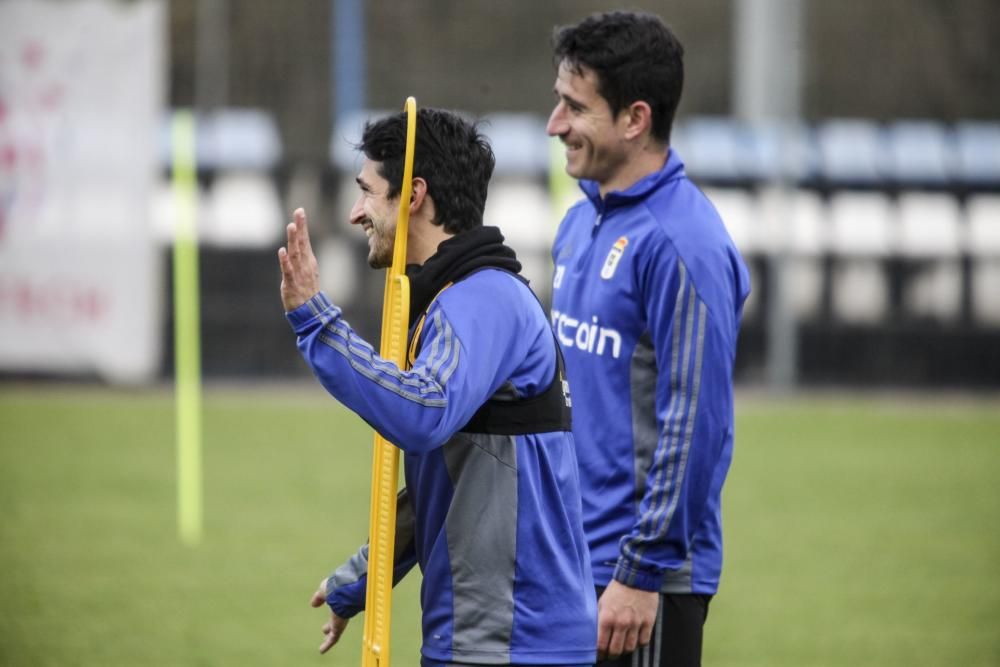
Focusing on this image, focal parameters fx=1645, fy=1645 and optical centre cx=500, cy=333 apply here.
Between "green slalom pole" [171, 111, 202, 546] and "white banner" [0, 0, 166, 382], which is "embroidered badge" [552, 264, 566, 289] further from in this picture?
"green slalom pole" [171, 111, 202, 546]

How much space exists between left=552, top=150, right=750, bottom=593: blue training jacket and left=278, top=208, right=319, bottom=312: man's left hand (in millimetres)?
957

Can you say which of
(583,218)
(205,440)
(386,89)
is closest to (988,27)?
(386,89)

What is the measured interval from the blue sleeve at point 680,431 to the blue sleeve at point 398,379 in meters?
0.68

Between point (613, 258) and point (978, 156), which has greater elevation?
point (978, 156)

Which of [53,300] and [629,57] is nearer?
[629,57]

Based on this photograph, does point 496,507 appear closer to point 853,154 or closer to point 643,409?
point 643,409

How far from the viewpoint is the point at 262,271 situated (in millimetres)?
18531

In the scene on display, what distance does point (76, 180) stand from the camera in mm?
9750

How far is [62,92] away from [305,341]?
7052 mm

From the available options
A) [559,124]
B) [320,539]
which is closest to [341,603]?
[559,124]

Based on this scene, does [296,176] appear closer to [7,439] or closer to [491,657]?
[7,439]

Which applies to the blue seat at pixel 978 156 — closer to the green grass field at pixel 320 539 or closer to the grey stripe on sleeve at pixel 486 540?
the green grass field at pixel 320 539

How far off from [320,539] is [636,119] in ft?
22.6

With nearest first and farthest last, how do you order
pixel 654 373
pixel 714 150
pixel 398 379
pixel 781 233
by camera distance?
pixel 398 379
pixel 654 373
pixel 781 233
pixel 714 150
